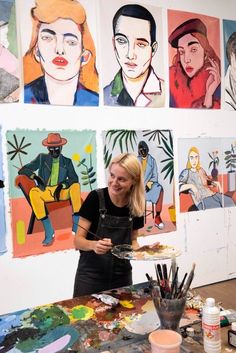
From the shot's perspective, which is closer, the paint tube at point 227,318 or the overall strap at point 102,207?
the paint tube at point 227,318

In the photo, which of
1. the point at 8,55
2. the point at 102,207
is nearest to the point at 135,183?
the point at 102,207

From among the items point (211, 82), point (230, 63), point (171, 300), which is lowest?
point (171, 300)

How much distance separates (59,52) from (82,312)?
198cm

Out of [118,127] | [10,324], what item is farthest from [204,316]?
[118,127]

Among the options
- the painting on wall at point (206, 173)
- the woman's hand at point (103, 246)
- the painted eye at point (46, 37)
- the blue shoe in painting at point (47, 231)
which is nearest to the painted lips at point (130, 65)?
the painted eye at point (46, 37)

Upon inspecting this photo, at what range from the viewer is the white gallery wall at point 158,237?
2523mm

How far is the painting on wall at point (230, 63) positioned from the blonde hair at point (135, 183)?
2.01 m

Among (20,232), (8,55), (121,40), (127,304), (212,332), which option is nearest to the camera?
(212,332)

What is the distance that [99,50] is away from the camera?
2.78 m

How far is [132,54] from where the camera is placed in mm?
2930

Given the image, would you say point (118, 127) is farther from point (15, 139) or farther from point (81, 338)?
point (81, 338)

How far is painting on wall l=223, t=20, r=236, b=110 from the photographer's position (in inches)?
134

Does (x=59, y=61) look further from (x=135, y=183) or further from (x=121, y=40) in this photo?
(x=135, y=183)

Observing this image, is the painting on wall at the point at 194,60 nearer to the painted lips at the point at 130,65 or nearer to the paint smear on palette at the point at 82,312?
the painted lips at the point at 130,65
